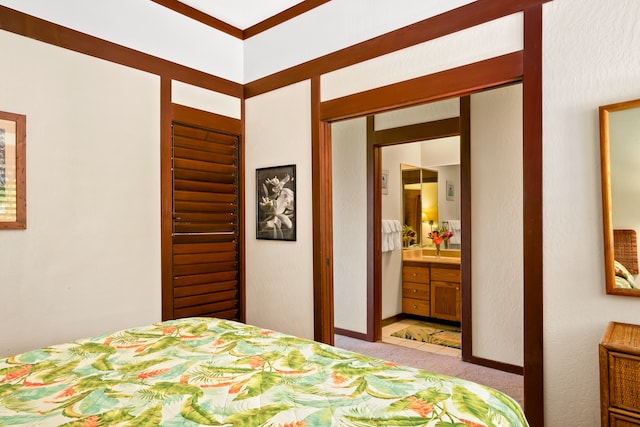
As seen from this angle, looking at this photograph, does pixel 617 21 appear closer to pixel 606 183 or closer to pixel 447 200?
pixel 606 183

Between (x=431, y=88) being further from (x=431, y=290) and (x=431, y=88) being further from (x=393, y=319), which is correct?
(x=393, y=319)

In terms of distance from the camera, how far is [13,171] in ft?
7.86

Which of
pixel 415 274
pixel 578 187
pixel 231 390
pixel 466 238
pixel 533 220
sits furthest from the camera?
pixel 415 274

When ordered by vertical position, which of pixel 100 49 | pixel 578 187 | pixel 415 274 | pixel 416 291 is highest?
pixel 100 49

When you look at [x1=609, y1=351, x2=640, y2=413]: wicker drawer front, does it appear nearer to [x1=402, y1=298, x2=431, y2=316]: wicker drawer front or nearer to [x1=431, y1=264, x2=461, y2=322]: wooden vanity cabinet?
[x1=431, y1=264, x2=461, y2=322]: wooden vanity cabinet

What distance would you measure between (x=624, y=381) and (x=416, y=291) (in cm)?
338

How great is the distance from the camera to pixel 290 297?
11.1ft

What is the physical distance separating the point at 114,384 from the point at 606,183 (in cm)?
220

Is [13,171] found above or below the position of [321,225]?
above

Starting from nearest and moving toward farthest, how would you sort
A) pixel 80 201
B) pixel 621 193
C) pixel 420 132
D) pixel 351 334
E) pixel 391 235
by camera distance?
1. pixel 621 193
2. pixel 80 201
3. pixel 420 132
4. pixel 351 334
5. pixel 391 235

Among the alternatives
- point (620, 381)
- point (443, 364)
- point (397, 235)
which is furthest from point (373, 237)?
point (620, 381)

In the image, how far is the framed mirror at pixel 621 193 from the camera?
1.87 meters

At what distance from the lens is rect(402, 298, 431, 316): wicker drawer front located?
4898mm

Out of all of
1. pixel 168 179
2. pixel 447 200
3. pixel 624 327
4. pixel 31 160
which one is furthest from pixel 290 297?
pixel 447 200
